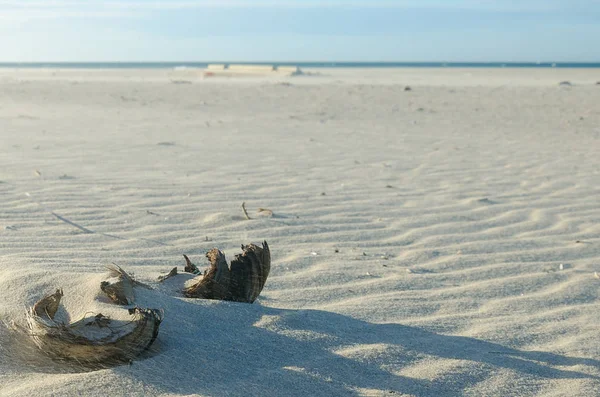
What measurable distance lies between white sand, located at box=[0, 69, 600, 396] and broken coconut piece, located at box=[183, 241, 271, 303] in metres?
0.09

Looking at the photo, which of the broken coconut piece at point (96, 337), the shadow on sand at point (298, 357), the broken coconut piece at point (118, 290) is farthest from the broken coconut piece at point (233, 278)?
the broken coconut piece at point (96, 337)

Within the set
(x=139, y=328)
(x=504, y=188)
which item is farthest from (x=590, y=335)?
(x=504, y=188)

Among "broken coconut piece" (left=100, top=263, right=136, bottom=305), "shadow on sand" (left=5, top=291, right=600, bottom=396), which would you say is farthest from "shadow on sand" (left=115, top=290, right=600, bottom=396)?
"broken coconut piece" (left=100, top=263, right=136, bottom=305)

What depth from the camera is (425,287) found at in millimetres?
3385

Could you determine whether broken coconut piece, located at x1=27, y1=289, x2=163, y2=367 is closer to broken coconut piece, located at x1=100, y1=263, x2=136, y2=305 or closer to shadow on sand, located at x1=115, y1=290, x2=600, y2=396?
shadow on sand, located at x1=115, y1=290, x2=600, y2=396

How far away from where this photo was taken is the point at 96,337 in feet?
7.02

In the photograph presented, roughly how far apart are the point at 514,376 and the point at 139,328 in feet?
3.73

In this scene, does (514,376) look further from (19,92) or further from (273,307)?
(19,92)

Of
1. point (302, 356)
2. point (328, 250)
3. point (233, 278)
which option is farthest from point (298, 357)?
point (328, 250)

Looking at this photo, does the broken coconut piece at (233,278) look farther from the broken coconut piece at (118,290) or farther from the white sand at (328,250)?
the broken coconut piece at (118,290)

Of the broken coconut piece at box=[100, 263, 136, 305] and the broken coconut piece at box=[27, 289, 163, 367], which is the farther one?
the broken coconut piece at box=[100, 263, 136, 305]

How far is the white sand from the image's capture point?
89.6 inches

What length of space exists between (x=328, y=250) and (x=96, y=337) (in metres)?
1.98

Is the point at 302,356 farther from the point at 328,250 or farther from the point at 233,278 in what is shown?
the point at 328,250
